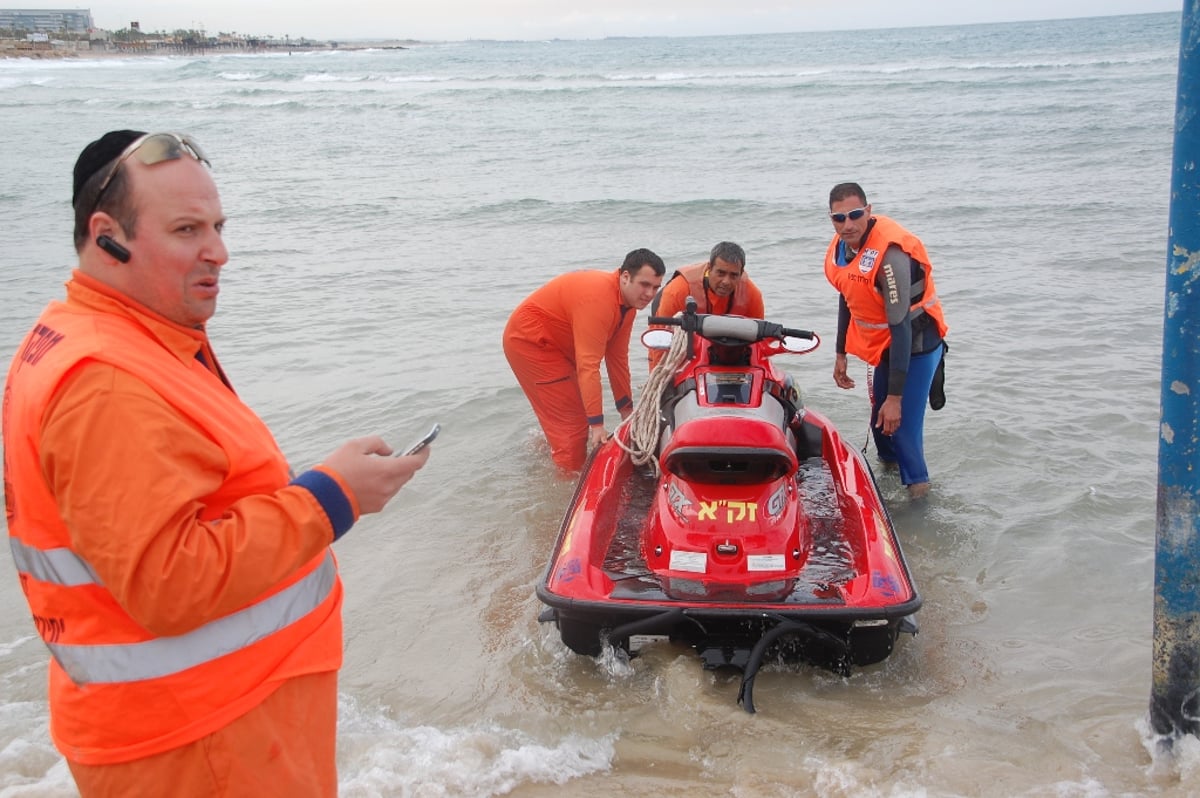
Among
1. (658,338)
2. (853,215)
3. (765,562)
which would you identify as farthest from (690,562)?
(853,215)

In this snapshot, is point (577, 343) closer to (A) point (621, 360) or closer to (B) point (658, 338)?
(A) point (621, 360)

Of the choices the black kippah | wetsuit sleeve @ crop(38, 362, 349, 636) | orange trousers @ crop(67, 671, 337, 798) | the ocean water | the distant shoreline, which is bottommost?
the ocean water

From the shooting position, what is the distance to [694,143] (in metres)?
22.9

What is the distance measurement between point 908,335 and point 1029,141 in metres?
16.7

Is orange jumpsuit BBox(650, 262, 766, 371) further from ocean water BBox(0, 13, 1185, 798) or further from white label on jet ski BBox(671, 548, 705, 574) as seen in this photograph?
white label on jet ski BBox(671, 548, 705, 574)

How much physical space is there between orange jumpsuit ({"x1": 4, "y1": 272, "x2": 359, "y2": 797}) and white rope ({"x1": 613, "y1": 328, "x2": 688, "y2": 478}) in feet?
10.5

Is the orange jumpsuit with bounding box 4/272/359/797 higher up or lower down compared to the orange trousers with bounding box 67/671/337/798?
higher up

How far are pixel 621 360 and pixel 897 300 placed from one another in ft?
5.97

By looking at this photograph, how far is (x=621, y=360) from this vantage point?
6.20 m

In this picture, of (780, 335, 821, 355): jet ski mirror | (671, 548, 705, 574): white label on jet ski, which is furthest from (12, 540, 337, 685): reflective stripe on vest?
(780, 335, 821, 355): jet ski mirror

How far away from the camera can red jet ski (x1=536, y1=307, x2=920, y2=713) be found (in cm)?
367

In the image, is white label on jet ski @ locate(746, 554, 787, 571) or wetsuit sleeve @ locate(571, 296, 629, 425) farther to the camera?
wetsuit sleeve @ locate(571, 296, 629, 425)

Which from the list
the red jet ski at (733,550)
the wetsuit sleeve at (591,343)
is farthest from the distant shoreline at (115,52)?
the red jet ski at (733,550)

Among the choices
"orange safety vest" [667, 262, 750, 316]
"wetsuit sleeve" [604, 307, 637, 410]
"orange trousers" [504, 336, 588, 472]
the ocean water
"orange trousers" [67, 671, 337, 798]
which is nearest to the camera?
"orange trousers" [67, 671, 337, 798]
